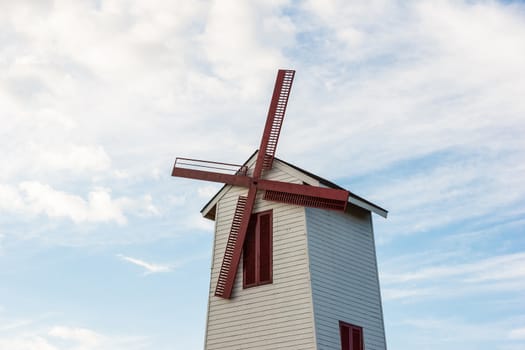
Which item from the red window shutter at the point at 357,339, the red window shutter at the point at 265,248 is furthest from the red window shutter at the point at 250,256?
the red window shutter at the point at 357,339

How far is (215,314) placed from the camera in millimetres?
26234

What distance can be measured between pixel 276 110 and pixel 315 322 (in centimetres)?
Answer: 924

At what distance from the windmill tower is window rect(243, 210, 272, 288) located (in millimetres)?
38

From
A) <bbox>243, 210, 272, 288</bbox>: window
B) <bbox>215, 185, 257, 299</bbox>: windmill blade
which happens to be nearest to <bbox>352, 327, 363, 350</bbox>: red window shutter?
<bbox>243, 210, 272, 288</bbox>: window

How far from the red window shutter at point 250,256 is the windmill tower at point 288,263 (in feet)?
0.13

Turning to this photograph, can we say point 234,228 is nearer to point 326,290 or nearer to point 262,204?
point 262,204

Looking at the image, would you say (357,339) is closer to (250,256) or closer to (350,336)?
(350,336)

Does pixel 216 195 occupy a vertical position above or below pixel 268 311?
above

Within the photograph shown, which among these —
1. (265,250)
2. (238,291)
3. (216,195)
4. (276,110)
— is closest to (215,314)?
(238,291)

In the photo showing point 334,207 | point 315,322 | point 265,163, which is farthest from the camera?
point 265,163

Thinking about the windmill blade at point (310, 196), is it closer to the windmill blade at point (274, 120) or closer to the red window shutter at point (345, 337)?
the windmill blade at point (274, 120)

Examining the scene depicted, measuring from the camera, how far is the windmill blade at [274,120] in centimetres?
2738

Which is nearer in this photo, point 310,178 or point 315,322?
point 315,322

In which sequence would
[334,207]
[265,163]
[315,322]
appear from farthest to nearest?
[265,163]
[334,207]
[315,322]
